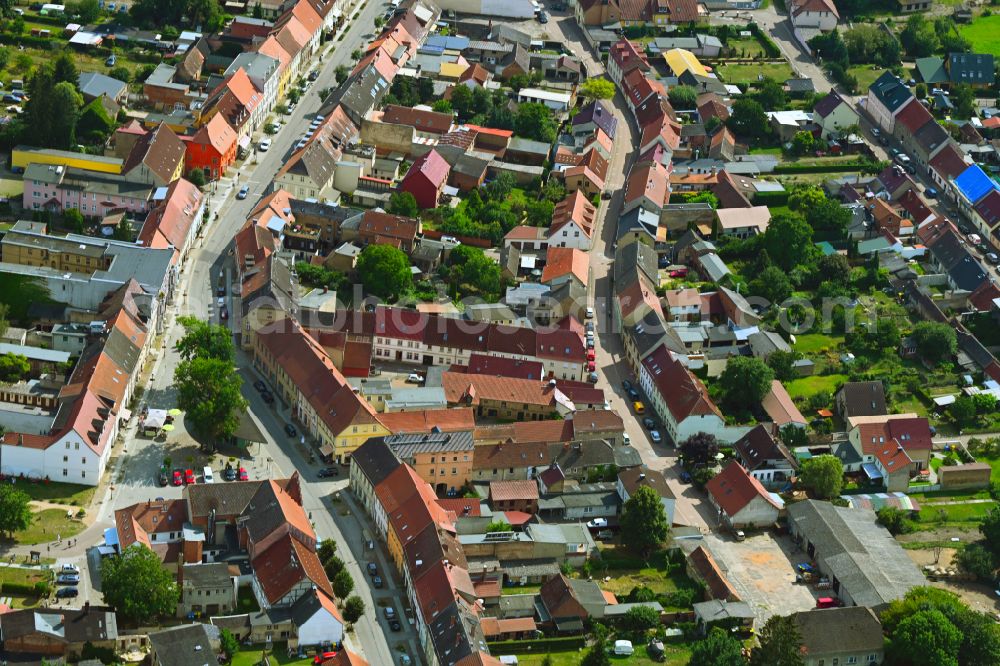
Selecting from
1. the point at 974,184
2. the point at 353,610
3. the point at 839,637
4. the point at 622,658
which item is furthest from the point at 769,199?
the point at 353,610

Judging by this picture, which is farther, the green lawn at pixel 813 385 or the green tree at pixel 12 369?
the green lawn at pixel 813 385

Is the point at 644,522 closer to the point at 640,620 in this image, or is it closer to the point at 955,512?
the point at 640,620

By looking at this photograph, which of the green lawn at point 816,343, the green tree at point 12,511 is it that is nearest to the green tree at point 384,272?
the green lawn at point 816,343

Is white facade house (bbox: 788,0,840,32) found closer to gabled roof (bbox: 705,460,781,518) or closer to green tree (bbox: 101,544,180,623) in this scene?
gabled roof (bbox: 705,460,781,518)

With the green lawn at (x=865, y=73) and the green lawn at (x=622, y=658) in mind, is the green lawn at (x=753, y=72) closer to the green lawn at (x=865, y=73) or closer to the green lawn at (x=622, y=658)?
the green lawn at (x=865, y=73)

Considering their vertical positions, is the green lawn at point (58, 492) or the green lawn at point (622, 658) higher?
the green lawn at point (58, 492)

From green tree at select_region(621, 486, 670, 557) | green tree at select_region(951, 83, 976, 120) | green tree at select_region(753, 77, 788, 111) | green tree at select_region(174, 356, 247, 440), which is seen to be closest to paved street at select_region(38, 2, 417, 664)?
green tree at select_region(174, 356, 247, 440)
